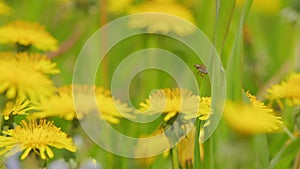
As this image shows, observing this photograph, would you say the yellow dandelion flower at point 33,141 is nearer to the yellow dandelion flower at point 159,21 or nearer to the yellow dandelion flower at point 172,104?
the yellow dandelion flower at point 172,104

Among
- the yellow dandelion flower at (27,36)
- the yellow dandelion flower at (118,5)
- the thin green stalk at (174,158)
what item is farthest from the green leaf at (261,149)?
the yellow dandelion flower at (118,5)

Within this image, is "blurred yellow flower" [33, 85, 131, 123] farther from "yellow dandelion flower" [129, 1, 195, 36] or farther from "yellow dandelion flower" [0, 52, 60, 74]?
"yellow dandelion flower" [129, 1, 195, 36]

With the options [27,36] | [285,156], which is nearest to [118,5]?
[27,36]

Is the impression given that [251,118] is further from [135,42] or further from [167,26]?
[135,42]

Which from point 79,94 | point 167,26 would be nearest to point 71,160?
point 79,94

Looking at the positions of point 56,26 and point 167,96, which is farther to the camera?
point 56,26
